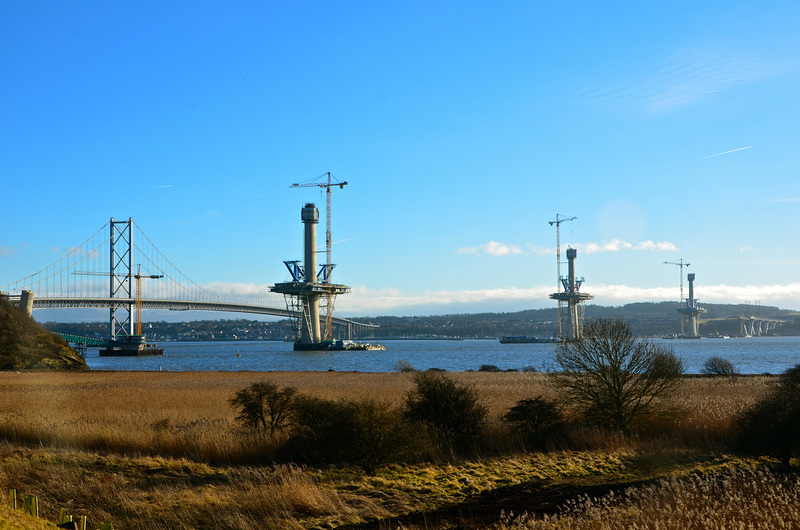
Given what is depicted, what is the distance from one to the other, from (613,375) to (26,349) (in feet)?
213

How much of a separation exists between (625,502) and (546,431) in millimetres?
5820

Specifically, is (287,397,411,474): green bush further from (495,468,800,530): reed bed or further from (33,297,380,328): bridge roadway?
(33,297,380,328): bridge roadway

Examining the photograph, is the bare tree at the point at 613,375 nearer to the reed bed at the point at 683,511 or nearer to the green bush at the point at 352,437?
the green bush at the point at 352,437

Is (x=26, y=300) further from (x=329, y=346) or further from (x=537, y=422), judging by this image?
(x=537, y=422)

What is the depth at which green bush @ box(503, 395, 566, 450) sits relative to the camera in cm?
1630

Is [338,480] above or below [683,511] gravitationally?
below

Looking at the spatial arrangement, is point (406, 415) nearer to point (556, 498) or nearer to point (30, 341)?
point (556, 498)

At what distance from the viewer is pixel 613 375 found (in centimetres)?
1789

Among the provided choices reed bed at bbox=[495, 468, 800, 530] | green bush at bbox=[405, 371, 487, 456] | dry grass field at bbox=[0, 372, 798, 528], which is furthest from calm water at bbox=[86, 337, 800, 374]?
reed bed at bbox=[495, 468, 800, 530]

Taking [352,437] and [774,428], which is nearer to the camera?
[352,437]

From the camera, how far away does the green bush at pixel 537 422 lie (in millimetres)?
16297

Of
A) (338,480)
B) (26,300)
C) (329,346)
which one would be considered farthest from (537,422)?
(329,346)

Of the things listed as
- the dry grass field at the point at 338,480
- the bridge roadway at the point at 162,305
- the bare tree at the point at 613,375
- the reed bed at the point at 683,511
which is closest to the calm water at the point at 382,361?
the bridge roadway at the point at 162,305

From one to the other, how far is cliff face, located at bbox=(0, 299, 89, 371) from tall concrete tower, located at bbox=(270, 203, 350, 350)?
7072 cm
